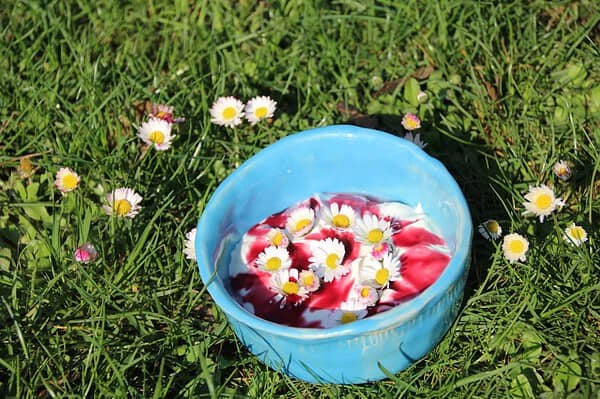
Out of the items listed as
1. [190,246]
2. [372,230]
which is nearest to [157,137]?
[190,246]

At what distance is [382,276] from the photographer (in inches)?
65.9

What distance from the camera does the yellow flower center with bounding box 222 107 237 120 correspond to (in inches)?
79.0

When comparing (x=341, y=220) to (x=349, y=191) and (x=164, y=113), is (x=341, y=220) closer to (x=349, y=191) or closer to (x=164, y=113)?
(x=349, y=191)

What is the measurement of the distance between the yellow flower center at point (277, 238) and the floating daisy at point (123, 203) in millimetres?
282

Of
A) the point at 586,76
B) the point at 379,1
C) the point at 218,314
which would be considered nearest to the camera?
the point at 218,314

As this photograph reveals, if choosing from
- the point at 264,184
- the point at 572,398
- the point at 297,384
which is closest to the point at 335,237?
the point at 264,184

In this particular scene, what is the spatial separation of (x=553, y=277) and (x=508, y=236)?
0.35ft

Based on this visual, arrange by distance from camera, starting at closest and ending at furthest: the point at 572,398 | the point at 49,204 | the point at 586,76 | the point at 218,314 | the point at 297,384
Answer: the point at 572,398 → the point at 297,384 → the point at 218,314 → the point at 49,204 → the point at 586,76

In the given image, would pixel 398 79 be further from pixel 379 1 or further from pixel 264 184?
pixel 264 184

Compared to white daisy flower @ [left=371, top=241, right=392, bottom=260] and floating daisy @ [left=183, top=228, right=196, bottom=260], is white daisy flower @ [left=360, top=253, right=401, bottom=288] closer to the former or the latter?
white daisy flower @ [left=371, top=241, right=392, bottom=260]

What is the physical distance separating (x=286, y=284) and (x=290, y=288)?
0.04 ft

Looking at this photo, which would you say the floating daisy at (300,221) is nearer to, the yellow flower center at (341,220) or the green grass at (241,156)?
the yellow flower center at (341,220)

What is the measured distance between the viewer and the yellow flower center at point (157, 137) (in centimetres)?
194

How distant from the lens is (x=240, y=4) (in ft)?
7.75
